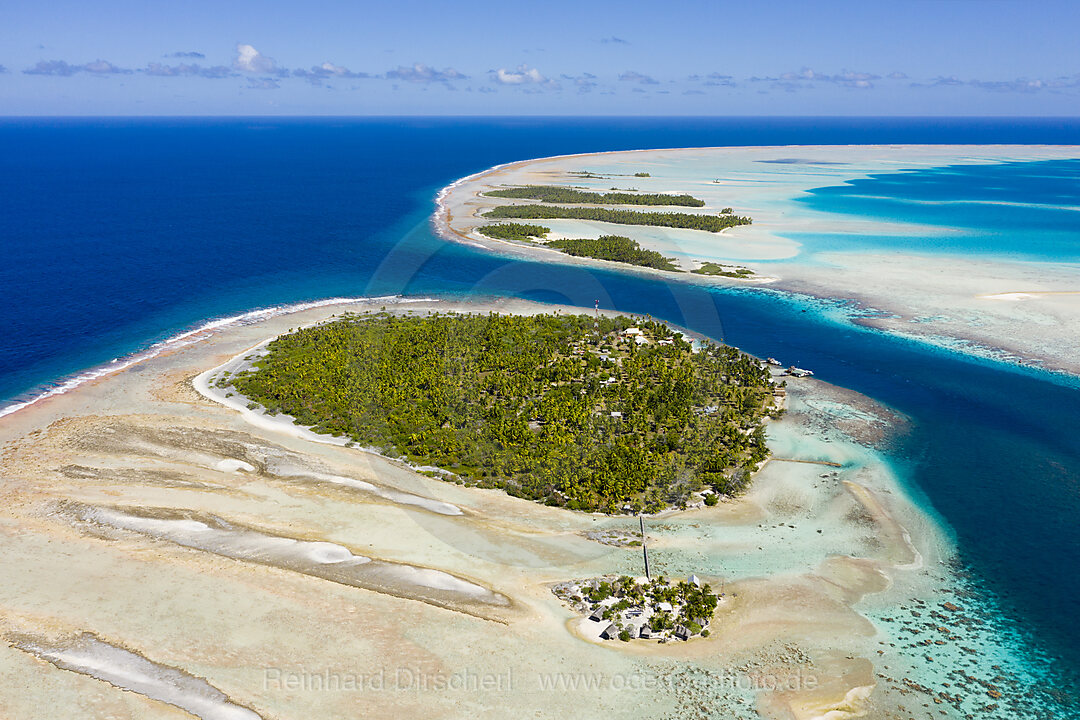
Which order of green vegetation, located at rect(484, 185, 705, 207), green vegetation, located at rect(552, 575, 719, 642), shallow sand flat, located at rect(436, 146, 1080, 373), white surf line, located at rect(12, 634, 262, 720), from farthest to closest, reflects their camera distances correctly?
green vegetation, located at rect(484, 185, 705, 207) → shallow sand flat, located at rect(436, 146, 1080, 373) → green vegetation, located at rect(552, 575, 719, 642) → white surf line, located at rect(12, 634, 262, 720)

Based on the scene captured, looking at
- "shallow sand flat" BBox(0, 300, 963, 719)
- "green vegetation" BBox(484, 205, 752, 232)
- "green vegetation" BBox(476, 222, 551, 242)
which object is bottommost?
"shallow sand flat" BBox(0, 300, 963, 719)

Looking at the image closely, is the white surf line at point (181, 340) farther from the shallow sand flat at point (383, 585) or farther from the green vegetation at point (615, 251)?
the green vegetation at point (615, 251)

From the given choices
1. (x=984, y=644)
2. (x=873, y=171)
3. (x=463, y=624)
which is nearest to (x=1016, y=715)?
(x=984, y=644)

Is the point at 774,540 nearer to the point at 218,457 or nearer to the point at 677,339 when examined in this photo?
the point at 677,339

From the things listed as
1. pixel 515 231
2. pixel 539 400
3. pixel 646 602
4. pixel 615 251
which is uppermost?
pixel 515 231

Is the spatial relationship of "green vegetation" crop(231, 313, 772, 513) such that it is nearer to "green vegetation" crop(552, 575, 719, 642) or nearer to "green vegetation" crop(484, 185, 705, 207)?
"green vegetation" crop(552, 575, 719, 642)

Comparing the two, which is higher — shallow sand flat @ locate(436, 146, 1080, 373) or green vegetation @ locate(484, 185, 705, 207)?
green vegetation @ locate(484, 185, 705, 207)

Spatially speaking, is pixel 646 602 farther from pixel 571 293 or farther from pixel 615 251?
pixel 615 251

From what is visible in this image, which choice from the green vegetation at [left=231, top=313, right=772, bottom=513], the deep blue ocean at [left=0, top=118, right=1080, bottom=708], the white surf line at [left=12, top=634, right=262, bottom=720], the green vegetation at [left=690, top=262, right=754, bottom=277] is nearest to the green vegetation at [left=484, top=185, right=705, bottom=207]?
the deep blue ocean at [left=0, top=118, right=1080, bottom=708]

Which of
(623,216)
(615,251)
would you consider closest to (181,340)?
(615,251)
